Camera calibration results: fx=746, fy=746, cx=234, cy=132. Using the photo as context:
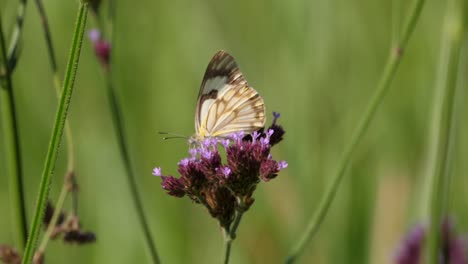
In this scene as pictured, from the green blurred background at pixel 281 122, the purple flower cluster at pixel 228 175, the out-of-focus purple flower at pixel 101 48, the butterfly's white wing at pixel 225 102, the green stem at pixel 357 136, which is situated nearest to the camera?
the purple flower cluster at pixel 228 175

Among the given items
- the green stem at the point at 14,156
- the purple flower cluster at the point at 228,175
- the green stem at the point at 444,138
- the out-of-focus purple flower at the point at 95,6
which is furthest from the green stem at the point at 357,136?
the out-of-focus purple flower at the point at 95,6

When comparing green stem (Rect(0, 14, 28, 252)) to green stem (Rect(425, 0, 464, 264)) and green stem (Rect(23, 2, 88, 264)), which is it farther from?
green stem (Rect(425, 0, 464, 264))

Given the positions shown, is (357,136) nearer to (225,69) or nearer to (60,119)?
(225,69)

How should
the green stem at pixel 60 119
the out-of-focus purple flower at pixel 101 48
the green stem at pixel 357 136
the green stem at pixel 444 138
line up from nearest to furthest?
the green stem at pixel 60 119
the green stem at pixel 357 136
the green stem at pixel 444 138
the out-of-focus purple flower at pixel 101 48

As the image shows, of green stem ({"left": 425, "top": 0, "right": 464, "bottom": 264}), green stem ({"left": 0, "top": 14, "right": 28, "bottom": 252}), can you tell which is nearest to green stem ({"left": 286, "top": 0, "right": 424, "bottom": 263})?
green stem ({"left": 425, "top": 0, "right": 464, "bottom": 264})

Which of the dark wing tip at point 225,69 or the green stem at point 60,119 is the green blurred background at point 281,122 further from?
the green stem at point 60,119

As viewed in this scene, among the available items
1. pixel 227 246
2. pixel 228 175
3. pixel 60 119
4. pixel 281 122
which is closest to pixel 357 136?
pixel 228 175
